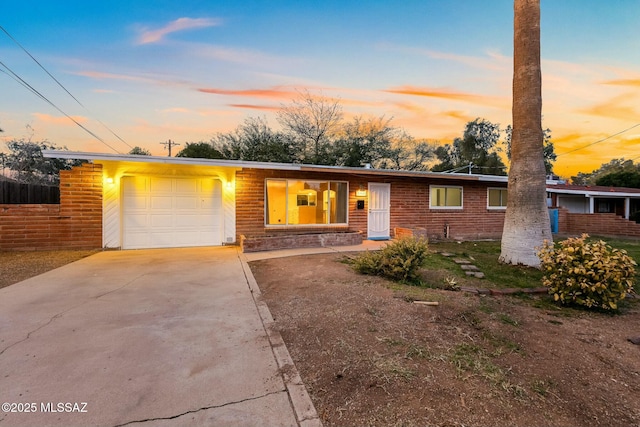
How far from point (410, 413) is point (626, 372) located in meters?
2.05

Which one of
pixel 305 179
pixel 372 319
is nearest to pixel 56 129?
pixel 305 179

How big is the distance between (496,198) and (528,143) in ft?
23.7

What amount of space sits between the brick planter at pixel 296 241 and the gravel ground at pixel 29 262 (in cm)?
405

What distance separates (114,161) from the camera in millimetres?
7422

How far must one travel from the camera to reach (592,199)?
1670cm

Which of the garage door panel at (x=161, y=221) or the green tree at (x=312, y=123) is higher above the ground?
the green tree at (x=312, y=123)

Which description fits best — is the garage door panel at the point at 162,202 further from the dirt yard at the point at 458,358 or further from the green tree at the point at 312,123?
the green tree at the point at 312,123

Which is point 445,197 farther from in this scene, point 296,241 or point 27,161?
point 27,161

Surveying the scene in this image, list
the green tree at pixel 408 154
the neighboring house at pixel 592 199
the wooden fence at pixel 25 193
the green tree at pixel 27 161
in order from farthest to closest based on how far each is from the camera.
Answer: the green tree at pixel 408 154 < the green tree at pixel 27 161 < the neighboring house at pixel 592 199 < the wooden fence at pixel 25 193

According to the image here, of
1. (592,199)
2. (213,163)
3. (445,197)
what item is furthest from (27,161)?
(592,199)

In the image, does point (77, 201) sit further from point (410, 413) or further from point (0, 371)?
point (410, 413)

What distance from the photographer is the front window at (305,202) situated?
9.63 m

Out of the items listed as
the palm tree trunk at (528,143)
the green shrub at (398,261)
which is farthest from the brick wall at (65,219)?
the palm tree trunk at (528,143)

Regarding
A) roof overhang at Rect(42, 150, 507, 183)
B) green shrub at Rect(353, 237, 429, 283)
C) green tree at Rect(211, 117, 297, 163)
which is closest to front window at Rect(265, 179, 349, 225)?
roof overhang at Rect(42, 150, 507, 183)
